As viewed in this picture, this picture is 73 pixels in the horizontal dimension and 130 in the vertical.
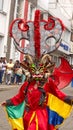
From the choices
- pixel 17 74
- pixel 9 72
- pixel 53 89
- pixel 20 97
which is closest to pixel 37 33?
pixel 53 89

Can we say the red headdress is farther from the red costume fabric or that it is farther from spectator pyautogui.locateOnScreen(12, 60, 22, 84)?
spectator pyautogui.locateOnScreen(12, 60, 22, 84)

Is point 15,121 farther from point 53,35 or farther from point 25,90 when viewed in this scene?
point 53,35

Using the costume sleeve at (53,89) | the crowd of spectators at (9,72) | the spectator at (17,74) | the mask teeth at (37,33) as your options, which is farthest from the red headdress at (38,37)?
the spectator at (17,74)

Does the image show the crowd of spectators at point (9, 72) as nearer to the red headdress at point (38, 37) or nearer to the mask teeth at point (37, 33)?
the red headdress at point (38, 37)

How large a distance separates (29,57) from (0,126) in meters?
3.72

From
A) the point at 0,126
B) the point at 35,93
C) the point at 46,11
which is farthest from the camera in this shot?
the point at 46,11

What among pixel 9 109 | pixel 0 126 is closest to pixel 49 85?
pixel 9 109

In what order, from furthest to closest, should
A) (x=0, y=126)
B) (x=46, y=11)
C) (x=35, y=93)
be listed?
(x=46, y=11), (x=0, y=126), (x=35, y=93)

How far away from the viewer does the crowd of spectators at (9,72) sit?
81.3 feet

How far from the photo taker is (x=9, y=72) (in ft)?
83.0

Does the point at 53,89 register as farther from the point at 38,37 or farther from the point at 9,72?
the point at 9,72

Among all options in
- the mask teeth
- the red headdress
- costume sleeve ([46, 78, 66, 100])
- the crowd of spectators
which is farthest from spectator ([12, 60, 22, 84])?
costume sleeve ([46, 78, 66, 100])

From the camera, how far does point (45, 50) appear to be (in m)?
7.42

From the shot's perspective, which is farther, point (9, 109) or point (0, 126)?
point (0, 126)
